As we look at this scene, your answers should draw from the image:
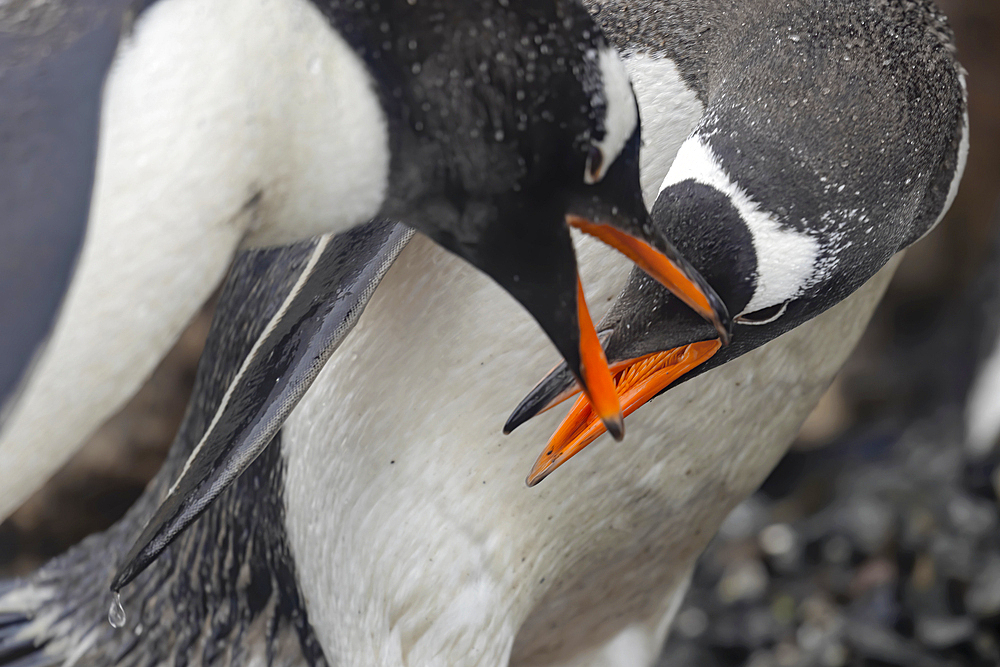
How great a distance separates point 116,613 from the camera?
816 millimetres

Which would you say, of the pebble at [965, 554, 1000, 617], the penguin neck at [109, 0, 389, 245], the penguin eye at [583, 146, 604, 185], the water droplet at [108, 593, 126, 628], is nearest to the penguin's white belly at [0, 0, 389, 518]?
the penguin neck at [109, 0, 389, 245]

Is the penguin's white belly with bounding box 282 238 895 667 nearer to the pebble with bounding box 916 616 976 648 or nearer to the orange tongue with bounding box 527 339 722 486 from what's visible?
the orange tongue with bounding box 527 339 722 486

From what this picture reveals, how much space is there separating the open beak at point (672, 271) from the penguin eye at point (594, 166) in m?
0.03

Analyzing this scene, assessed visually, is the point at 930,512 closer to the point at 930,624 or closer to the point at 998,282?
the point at 930,624

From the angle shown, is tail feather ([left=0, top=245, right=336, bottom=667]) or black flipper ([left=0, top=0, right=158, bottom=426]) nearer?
black flipper ([left=0, top=0, right=158, bottom=426])

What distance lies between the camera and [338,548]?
0.76 metres

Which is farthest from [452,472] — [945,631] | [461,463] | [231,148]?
[945,631]

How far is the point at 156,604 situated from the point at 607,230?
0.60 meters

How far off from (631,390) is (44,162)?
0.37 m

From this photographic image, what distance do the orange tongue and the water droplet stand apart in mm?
393

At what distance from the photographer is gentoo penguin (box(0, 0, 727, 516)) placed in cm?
34

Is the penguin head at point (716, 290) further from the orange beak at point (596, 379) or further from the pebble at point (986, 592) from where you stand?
the pebble at point (986, 592)

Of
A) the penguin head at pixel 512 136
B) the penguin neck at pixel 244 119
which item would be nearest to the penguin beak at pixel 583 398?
the penguin head at pixel 512 136

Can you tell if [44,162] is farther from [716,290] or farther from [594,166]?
[716,290]
